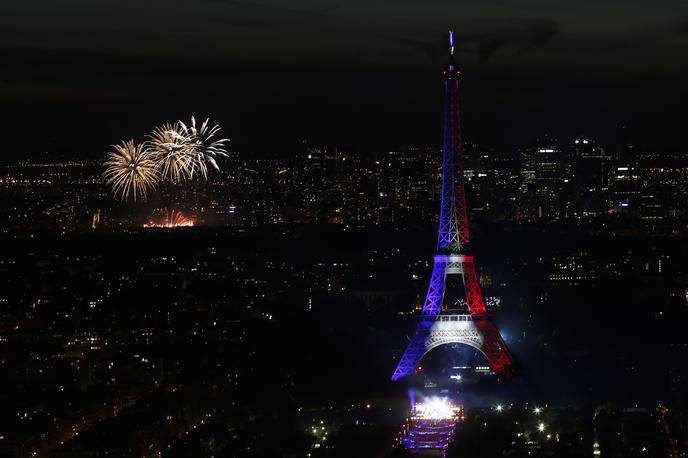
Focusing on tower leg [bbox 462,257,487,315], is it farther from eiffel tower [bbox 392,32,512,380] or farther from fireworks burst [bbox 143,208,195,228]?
fireworks burst [bbox 143,208,195,228]

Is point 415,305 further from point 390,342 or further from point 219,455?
point 219,455

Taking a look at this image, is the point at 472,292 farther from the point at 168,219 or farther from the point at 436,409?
the point at 168,219

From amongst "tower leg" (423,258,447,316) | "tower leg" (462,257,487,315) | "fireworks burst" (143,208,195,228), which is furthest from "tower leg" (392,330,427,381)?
"fireworks burst" (143,208,195,228)

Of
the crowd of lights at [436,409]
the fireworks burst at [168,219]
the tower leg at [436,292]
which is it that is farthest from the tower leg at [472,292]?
the fireworks burst at [168,219]

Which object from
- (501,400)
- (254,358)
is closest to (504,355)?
(501,400)

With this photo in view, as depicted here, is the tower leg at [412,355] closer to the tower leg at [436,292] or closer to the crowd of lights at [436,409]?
the tower leg at [436,292]

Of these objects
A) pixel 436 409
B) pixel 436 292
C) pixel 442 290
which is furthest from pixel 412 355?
pixel 436 409

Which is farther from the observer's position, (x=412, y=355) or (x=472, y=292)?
(x=472, y=292)
